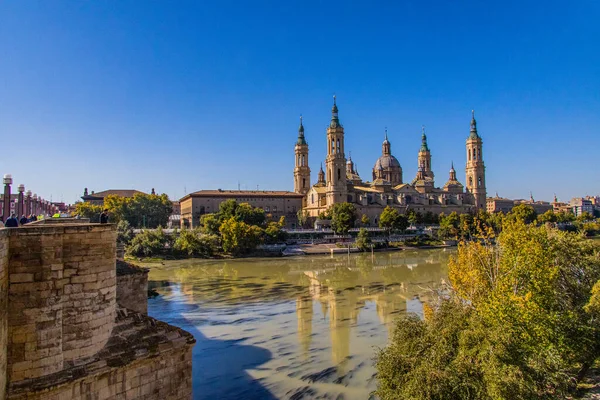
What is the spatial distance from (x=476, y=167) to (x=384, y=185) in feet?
73.0

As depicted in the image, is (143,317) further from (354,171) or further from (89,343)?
(354,171)

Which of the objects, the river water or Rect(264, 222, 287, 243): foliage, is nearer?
the river water

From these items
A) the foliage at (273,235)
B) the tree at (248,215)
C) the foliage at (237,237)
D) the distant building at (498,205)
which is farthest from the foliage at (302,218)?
the distant building at (498,205)

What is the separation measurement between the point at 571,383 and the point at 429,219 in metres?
64.9

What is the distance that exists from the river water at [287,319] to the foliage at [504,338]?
9.07 ft

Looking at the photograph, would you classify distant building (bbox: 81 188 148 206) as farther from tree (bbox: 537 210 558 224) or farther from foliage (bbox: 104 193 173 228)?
tree (bbox: 537 210 558 224)

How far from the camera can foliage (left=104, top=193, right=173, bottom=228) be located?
5866 centimetres

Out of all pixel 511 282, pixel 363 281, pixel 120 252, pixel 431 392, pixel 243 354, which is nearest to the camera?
pixel 431 392

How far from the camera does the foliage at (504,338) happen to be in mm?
A: 7590

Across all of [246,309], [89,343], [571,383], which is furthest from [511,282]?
[246,309]

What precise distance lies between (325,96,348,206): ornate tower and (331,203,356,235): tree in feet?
29.9

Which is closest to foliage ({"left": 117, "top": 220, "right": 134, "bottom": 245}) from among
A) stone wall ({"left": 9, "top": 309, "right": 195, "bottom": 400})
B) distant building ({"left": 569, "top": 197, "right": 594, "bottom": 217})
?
stone wall ({"left": 9, "top": 309, "right": 195, "bottom": 400})

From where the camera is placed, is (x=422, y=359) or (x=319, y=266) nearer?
(x=422, y=359)

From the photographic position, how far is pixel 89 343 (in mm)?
5598
